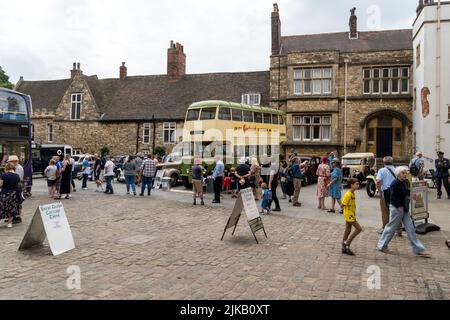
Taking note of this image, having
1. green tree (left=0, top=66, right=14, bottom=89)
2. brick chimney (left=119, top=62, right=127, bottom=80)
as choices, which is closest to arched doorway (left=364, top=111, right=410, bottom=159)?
brick chimney (left=119, top=62, right=127, bottom=80)

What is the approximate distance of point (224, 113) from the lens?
19719 millimetres

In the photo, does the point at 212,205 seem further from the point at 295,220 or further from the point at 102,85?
the point at 102,85

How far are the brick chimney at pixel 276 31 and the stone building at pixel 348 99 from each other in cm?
137

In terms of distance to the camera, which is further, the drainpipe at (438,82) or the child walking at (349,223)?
the drainpipe at (438,82)

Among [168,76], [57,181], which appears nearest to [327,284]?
[57,181]

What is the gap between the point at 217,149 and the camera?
19.0 m

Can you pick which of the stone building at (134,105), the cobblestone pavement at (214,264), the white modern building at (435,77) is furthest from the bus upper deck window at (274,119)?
the cobblestone pavement at (214,264)

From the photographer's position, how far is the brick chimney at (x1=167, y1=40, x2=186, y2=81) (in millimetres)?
38562

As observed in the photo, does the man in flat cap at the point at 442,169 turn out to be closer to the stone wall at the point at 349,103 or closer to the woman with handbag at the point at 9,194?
the stone wall at the point at 349,103

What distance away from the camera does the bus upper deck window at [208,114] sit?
1952 centimetres

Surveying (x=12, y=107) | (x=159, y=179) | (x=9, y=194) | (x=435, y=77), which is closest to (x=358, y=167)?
(x=435, y=77)

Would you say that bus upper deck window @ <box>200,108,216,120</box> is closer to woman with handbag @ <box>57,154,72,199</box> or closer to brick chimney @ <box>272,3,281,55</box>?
woman with handbag @ <box>57,154,72,199</box>

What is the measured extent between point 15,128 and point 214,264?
11.5 meters
